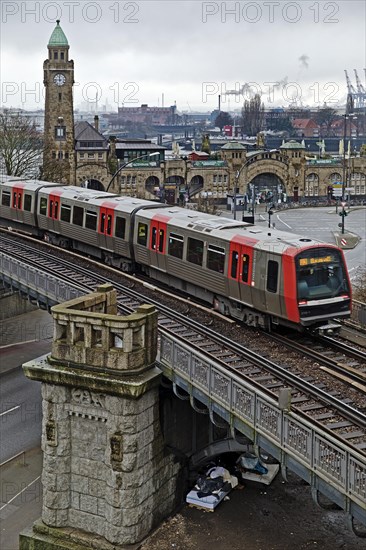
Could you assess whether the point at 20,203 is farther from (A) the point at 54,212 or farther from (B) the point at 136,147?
(B) the point at 136,147

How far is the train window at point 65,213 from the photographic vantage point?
35812 mm

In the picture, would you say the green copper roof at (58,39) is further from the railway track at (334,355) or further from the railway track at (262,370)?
the railway track at (334,355)

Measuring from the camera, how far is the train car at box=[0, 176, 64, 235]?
38.8 meters

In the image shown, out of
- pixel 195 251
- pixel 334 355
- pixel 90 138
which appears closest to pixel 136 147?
pixel 90 138

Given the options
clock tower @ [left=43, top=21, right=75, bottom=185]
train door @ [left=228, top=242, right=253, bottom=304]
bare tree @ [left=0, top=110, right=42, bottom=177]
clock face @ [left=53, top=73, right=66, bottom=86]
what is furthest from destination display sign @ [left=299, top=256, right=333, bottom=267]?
clock face @ [left=53, top=73, right=66, bottom=86]

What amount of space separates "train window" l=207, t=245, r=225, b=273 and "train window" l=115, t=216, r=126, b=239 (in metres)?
6.43

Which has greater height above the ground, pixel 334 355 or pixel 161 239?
pixel 161 239

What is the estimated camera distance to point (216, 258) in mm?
25719

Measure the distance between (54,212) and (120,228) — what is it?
5.93 m

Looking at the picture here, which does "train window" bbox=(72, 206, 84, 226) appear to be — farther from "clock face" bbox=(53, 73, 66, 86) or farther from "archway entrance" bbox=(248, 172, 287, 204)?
"archway entrance" bbox=(248, 172, 287, 204)

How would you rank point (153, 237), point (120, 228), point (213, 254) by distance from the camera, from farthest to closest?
point (120, 228)
point (153, 237)
point (213, 254)

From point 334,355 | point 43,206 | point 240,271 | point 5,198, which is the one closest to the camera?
point 334,355

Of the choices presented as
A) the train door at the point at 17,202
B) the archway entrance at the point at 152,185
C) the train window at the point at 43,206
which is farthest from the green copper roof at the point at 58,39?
the train window at the point at 43,206

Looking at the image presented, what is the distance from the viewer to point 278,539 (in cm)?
2009
